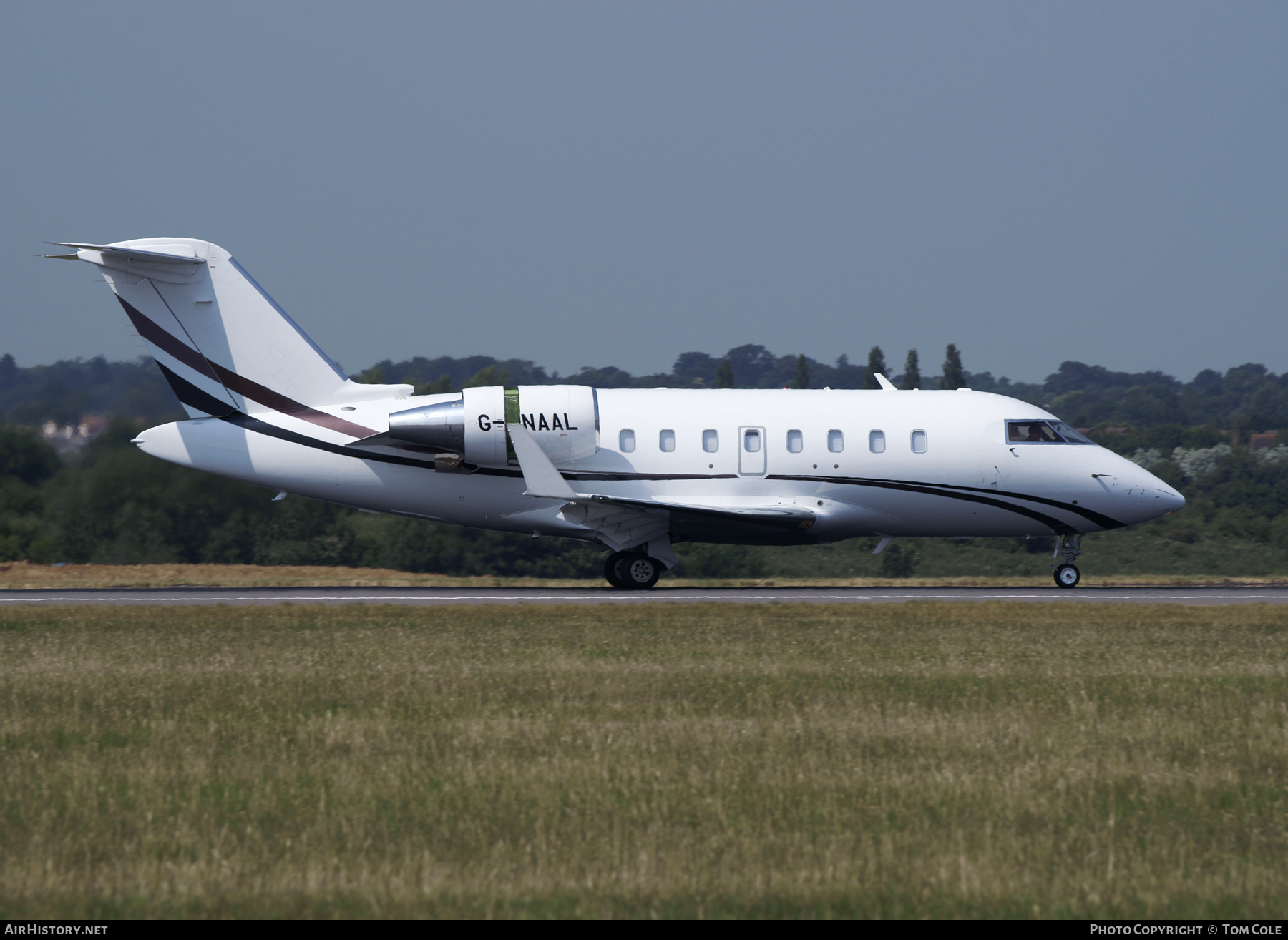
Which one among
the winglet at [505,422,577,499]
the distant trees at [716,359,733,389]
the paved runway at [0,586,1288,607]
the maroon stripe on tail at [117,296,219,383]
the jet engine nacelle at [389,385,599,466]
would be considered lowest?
the paved runway at [0,586,1288,607]

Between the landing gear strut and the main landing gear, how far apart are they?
335 inches

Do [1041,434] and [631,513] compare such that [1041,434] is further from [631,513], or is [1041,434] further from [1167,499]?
Answer: [631,513]

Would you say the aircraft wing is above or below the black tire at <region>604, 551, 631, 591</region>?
above

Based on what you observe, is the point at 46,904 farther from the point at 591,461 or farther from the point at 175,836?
the point at 591,461

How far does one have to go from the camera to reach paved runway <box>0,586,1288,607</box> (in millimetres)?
23188

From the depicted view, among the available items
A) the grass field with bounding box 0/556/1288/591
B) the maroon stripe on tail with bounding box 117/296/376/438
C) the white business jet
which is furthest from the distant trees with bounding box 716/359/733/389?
the maroon stripe on tail with bounding box 117/296/376/438

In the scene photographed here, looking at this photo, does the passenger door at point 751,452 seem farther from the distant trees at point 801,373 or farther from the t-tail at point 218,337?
the distant trees at point 801,373

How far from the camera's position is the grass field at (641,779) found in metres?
7.03

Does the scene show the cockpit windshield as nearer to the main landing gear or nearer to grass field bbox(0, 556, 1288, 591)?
grass field bbox(0, 556, 1288, 591)

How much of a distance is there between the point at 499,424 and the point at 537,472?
1321 millimetres

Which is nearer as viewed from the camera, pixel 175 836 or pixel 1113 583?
pixel 175 836

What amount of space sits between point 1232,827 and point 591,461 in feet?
58.4

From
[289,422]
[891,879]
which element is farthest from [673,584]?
[891,879]

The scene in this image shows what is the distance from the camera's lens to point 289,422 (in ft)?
83.3
